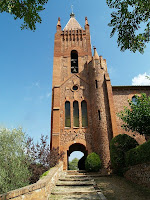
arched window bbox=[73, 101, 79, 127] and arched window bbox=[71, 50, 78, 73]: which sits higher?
arched window bbox=[71, 50, 78, 73]

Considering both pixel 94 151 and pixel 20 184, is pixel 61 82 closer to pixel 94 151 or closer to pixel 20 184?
pixel 94 151

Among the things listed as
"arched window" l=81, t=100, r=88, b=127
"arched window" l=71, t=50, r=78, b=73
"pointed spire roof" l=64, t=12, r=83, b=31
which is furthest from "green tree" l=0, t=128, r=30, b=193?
"pointed spire roof" l=64, t=12, r=83, b=31

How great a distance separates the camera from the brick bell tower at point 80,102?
16.6 meters

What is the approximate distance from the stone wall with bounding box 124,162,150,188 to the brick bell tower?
4889mm

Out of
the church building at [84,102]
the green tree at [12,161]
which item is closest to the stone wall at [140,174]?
the church building at [84,102]

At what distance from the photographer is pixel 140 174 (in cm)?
925

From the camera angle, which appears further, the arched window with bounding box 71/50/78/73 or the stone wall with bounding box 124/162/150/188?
the arched window with bounding box 71/50/78/73

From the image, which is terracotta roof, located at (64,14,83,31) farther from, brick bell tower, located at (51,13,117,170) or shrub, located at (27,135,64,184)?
shrub, located at (27,135,64,184)

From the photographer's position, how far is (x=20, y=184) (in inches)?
363

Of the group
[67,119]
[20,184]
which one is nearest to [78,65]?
[67,119]

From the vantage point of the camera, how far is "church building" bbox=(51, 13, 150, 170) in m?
16.6

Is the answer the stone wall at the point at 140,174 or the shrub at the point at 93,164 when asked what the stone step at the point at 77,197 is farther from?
the shrub at the point at 93,164

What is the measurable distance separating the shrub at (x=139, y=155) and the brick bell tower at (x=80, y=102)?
457cm

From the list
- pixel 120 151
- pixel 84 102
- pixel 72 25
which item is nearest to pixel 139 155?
pixel 120 151
